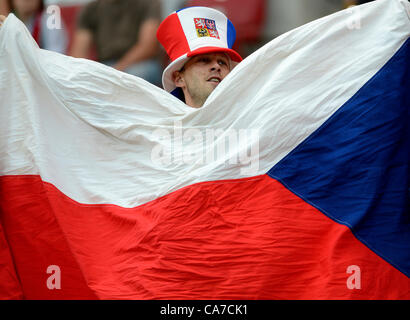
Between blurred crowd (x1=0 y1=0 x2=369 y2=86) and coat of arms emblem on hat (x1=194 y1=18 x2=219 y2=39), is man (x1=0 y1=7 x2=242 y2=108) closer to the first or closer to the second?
coat of arms emblem on hat (x1=194 y1=18 x2=219 y2=39)

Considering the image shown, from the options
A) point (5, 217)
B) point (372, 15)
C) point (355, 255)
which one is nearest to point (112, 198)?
point (5, 217)

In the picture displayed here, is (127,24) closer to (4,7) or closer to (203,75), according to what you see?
(203,75)

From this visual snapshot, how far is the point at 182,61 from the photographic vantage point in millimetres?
3053

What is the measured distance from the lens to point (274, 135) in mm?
2188

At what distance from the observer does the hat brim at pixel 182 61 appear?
A: 116 inches

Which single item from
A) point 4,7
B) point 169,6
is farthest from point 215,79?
point 4,7

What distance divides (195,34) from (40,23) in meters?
0.83

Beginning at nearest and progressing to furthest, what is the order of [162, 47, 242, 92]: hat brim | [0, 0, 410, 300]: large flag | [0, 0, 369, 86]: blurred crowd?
[0, 0, 410, 300]: large flag
[162, 47, 242, 92]: hat brim
[0, 0, 369, 86]: blurred crowd

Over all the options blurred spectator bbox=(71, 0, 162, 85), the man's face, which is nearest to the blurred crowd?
blurred spectator bbox=(71, 0, 162, 85)

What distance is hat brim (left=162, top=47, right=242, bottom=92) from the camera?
2.95 m

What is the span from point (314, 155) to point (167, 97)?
66 centimetres

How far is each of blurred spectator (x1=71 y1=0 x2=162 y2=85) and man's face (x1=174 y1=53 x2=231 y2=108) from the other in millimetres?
257

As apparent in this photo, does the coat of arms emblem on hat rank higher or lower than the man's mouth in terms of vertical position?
higher

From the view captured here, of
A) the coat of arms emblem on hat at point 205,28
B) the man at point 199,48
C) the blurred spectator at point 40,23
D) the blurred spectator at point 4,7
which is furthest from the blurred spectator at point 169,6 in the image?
the blurred spectator at point 4,7
